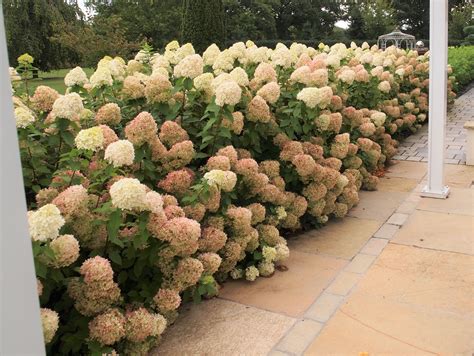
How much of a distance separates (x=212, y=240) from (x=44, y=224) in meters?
1.12

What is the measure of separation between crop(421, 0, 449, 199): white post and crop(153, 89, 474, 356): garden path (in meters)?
0.50

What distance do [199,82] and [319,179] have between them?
1.17m

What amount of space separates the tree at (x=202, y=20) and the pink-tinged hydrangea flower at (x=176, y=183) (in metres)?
7.55

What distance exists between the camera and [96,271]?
2127 millimetres

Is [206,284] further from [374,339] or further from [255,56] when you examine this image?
[255,56]

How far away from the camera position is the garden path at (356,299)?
8.40 ft

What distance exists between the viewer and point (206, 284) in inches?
104

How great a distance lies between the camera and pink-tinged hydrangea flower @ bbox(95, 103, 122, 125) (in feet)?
9.95

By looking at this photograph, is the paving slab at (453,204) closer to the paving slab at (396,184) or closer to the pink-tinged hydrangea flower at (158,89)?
the paving slab at (396,184)

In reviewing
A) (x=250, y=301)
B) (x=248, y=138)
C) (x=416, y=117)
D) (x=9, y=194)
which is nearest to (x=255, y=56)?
(x=248, y=138)

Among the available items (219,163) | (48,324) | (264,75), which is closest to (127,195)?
(48,324)

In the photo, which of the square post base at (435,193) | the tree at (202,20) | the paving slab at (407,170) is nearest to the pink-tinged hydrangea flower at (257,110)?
the square post base at (435,193)

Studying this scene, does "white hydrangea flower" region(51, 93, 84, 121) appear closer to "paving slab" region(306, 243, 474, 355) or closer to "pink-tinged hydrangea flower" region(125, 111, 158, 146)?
"pink-tinged hydrangea flower" region(125, 111, 158, 146)

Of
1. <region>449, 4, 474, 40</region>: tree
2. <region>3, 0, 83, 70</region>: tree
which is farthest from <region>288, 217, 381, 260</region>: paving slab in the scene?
<region>449, 4, 474, 40</region>: tree
